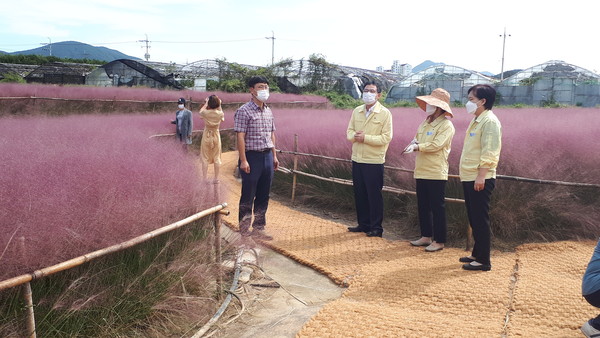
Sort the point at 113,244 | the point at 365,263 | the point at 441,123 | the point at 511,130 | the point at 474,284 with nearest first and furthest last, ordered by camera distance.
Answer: the point at 113,244
the point at 474,284
the point at 365,263
the point at 441,123
the point at 511,130

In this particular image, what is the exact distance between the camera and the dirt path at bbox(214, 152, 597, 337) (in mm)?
2367

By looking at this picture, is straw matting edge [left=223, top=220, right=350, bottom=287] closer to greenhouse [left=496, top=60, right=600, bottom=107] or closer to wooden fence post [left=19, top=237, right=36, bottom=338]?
wooden fence post [left=19, top=237, right=36, bottom=338]

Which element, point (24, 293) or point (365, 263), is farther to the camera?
point (365, 263)

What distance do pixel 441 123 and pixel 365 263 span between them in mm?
1216

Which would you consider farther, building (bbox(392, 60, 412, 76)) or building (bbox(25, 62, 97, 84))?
building (bbox(392, 60, 412, 76))

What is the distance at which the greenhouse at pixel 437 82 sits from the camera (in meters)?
22.9

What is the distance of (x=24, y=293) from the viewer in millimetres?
1793

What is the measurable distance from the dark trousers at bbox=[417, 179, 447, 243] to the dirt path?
17 centimetres

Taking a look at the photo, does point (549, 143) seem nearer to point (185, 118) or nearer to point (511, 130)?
point (511, 130)

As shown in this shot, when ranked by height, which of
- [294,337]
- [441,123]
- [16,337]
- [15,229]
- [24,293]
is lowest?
[294,337]

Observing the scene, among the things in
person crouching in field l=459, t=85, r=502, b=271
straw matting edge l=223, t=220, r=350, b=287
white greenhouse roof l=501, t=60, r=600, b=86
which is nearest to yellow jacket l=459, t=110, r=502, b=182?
person crouching in field l=459, t=85, r=502, b=271

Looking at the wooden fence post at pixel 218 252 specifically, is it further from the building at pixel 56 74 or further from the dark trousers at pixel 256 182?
the building at pixel 56 74

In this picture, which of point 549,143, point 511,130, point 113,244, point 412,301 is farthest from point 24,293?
point 511,130

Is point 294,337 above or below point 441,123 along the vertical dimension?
below
